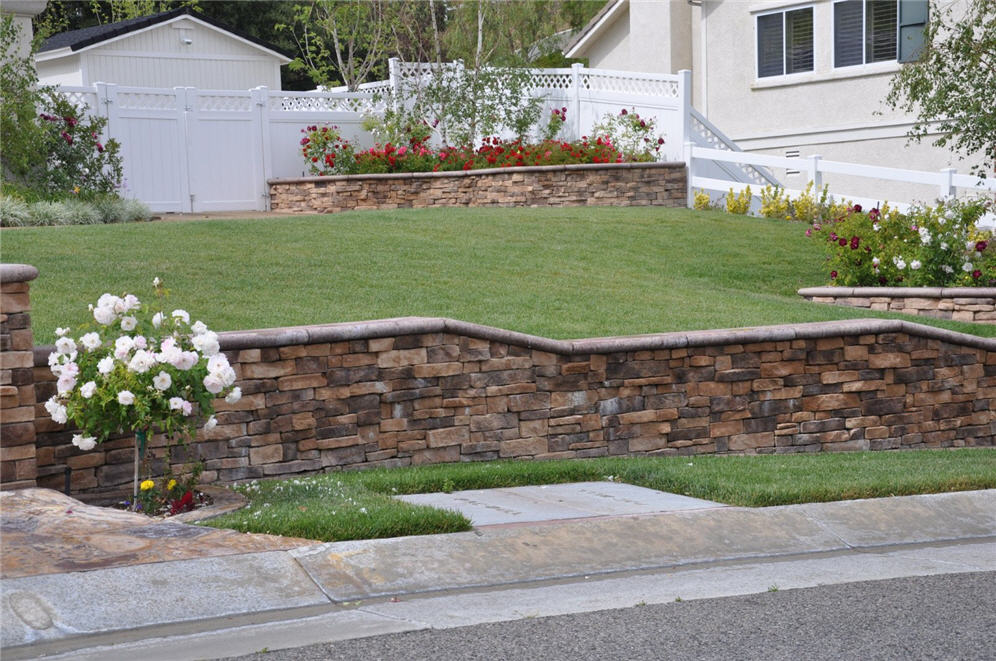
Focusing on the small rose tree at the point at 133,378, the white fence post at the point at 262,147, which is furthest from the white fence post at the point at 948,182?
the small rose tree at the point at 133,378

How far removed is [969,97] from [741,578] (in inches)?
437

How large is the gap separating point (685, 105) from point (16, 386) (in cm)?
1537

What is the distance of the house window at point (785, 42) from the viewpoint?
24.9m

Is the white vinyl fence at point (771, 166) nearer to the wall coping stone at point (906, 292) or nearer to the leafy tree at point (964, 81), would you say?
the leafy tree at point (964, 81)

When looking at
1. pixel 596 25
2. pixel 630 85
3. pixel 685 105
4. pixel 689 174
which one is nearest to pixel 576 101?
pixel 630 85

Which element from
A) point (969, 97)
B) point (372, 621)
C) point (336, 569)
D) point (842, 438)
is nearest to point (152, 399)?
point (336, 569)

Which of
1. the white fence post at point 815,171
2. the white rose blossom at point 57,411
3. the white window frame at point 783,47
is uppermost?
the white window frame at point 783,47

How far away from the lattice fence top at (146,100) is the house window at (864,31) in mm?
13043

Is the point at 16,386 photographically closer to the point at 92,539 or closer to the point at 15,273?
the point at 15,273

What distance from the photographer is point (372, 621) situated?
538 centimetres

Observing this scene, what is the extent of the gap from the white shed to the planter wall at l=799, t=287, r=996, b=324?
19083 mm

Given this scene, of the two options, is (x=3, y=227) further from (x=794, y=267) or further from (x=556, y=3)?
(x=556, y=3)

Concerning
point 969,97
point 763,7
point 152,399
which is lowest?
point 152,399

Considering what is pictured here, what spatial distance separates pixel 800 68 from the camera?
985 inches
